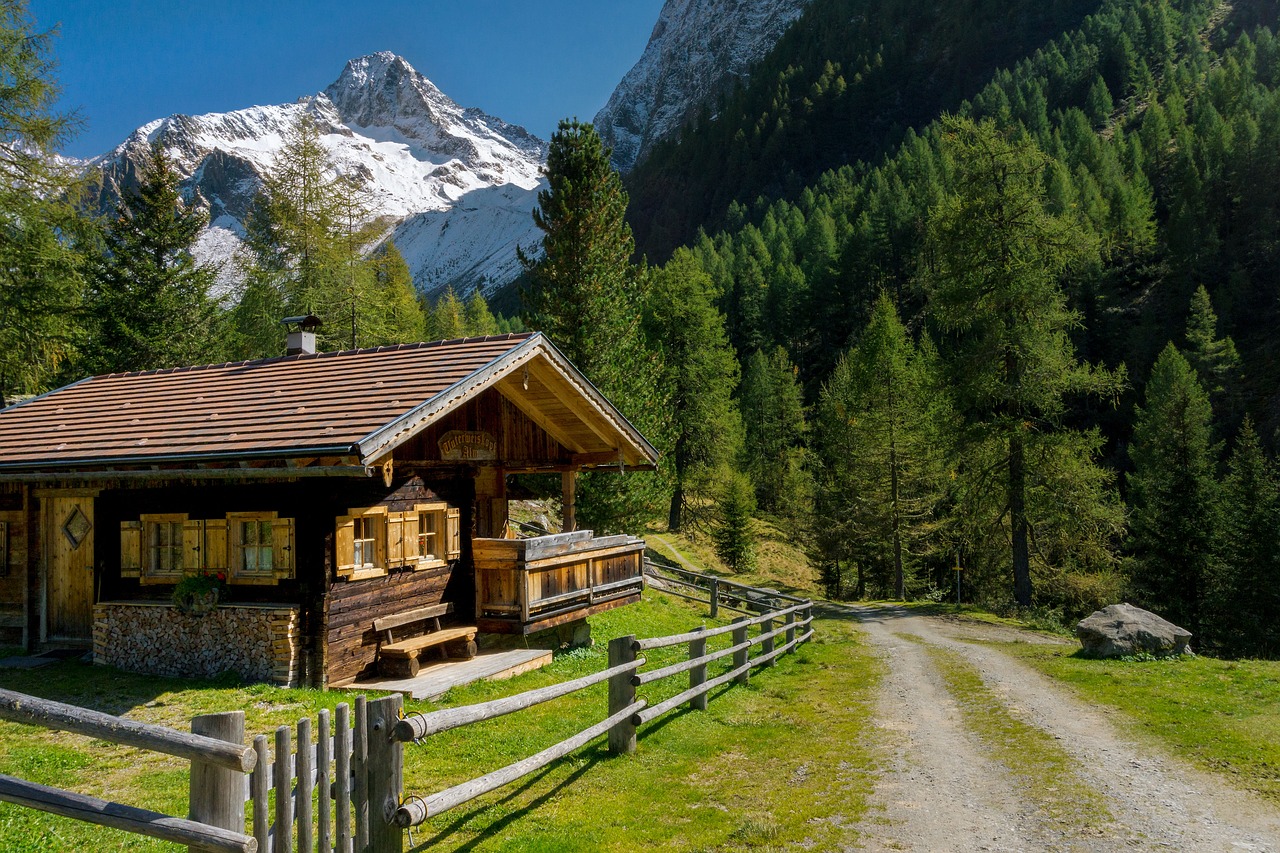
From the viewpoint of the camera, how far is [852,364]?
136 ft

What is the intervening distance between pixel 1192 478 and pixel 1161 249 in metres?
47.1

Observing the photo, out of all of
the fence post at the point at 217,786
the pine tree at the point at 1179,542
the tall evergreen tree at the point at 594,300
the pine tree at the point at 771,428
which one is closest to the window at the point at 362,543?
the fence post at the point at 217,786

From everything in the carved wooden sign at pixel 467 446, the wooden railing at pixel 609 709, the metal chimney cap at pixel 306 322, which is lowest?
the wooden railing at pixel 609 709

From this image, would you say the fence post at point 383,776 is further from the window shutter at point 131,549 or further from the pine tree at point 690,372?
the pine tree at point 690,372

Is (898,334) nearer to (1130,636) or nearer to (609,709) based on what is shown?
(1130,636)

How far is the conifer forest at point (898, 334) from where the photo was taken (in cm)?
2486

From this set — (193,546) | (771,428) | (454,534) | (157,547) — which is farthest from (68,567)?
(771,428)

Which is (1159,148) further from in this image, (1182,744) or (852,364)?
(1182,744)

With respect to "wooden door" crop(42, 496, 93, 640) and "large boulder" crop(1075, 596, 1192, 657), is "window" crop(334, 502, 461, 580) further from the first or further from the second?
"large boulder" crop(1075, 596, 1192, 657)

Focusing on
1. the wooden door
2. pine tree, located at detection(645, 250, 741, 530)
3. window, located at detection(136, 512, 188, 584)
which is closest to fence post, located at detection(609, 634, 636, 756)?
window, located at detection(136, 512, 188, 584)

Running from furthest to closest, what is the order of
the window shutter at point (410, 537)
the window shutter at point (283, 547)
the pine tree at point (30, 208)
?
the pine tree at point (30, 208), the window shutter at point (410, 537), the window shutter at point (283, 547)

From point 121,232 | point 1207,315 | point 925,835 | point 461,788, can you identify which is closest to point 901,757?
point 925,835

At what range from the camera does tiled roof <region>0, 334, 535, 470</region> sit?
1123 cm

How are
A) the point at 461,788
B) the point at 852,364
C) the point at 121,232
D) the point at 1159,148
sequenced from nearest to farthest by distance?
the point at 461,788 → the point at 121,232 → the point at 852,364 → the point at 1159,148
